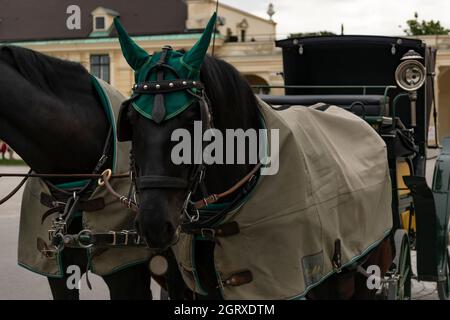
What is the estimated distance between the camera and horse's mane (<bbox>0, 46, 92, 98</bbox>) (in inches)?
140

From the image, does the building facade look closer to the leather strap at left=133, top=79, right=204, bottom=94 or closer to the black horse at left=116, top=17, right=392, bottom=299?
the black horse at left=116, top=17, right=392, bottom=299

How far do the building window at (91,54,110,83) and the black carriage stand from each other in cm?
3140

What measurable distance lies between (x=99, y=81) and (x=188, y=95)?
51.8 inches

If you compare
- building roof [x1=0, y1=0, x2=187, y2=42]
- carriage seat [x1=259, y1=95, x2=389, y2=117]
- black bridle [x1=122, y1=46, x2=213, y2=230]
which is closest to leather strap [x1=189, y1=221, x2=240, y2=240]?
black bridle [x1=122, y1=46, x2=213, y2=230]

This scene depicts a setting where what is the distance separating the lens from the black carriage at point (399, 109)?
15.6 feet

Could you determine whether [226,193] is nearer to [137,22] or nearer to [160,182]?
[160,182]

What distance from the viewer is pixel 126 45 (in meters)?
2.70

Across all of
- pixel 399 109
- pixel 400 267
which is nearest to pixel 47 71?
pixel 400 267

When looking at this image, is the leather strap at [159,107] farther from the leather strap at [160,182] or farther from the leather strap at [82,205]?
the leather strap at [82,205]

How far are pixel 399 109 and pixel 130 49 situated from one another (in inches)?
147

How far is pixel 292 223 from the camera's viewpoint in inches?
120

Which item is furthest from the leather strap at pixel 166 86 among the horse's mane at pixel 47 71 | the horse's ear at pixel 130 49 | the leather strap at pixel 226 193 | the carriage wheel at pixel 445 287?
the carriage wheel at pixel 445 287
